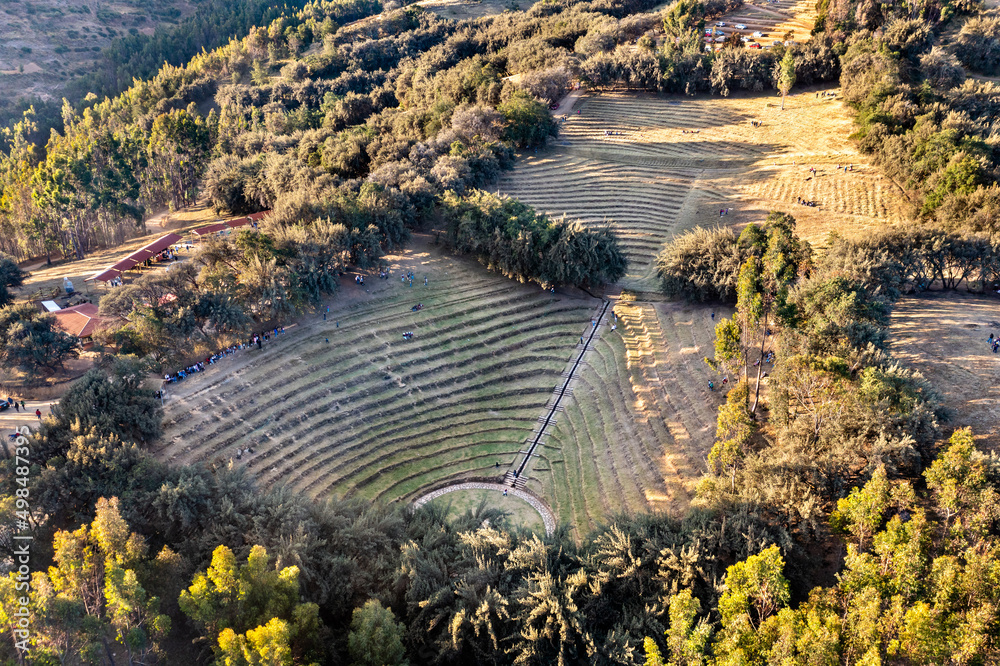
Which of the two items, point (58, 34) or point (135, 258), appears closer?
point (135, 258)

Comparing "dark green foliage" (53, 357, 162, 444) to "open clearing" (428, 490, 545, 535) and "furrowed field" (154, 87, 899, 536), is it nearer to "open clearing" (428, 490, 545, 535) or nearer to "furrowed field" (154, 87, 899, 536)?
"furrowed field" (154, 87, 899, 536)

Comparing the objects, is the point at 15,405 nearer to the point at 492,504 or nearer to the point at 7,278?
the point at 7,278

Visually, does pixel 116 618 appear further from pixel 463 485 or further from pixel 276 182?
pixel 276 182

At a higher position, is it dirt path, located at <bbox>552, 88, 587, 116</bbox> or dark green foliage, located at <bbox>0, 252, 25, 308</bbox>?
dirt path, located at <bbox>552, 88, 587, 116</bbox>

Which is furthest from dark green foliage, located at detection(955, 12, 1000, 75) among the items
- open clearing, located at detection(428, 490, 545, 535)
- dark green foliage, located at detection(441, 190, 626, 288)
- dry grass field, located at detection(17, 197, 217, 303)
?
dry grass field, located at detection(17, 197, 217, 303)

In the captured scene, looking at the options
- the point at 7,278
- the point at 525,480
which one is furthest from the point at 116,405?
the point at 7,278

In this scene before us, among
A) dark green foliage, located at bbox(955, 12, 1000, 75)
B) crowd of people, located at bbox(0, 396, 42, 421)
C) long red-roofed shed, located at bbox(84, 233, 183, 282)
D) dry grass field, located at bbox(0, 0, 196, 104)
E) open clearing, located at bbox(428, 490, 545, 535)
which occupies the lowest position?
open clearing, located at bbox(428, 490, 545, 535)

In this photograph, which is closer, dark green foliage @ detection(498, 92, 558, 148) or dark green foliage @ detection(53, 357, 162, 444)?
dark green foliage @ detection(53, 357, 162, 444)
